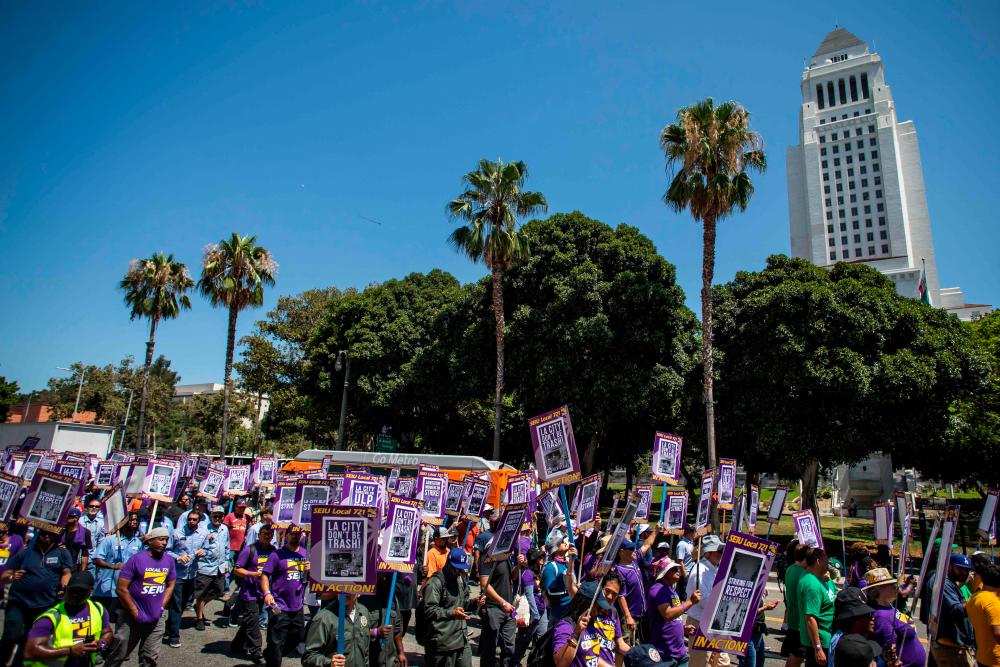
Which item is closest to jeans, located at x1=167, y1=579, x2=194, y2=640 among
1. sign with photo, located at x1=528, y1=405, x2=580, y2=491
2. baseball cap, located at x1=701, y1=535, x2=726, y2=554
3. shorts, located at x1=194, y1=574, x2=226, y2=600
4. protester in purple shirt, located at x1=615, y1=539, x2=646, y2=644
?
shorts, located at x1=194, y1=574, x2=226, y2=600

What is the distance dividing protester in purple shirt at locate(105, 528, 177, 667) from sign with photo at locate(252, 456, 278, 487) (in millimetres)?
11145

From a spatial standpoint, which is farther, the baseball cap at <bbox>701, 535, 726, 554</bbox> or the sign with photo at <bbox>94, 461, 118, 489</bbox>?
the sign with photo at <bbox>94, 461, 118, 489</bbox>

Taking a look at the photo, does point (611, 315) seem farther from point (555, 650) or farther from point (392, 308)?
point (555, 650)

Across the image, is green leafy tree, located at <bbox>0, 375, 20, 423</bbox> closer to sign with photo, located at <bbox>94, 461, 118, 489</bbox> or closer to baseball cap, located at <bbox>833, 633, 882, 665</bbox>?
sign with photo, located at <bbox>94, 461, 118, 489</bbox>

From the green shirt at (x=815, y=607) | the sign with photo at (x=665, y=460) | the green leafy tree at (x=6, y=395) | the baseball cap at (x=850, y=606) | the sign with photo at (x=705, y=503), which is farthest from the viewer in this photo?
the green leafy tree at (x=6, y=395)

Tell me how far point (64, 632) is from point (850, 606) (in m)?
6.43

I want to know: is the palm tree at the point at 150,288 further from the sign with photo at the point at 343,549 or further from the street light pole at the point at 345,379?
the sign with photo at the point at 343,549

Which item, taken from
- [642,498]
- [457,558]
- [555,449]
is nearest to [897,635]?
[642,498]

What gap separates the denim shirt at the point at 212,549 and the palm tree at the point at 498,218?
55.0 feet

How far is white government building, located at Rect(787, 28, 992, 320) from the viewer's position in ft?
306

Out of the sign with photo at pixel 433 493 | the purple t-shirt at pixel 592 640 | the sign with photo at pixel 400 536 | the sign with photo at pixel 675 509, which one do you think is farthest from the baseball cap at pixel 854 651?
the sign with photo at pixel 433 493

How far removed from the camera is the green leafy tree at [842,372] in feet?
71.7

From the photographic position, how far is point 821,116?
10031cm

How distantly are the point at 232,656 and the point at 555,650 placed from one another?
20.0 feet
